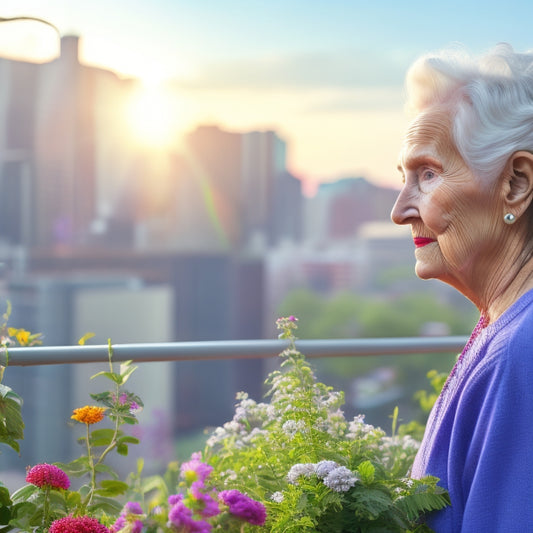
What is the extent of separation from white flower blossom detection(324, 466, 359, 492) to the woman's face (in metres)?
0.33

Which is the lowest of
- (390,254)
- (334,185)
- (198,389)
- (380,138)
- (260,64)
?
(198,389)

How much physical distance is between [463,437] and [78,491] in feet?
1.65

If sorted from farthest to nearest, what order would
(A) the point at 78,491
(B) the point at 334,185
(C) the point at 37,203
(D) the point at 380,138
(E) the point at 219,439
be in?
(D) the point at 380,138 → (B) the point at 334,185 → (C) the point at 37,203 → (E) the point at 219,439 → (A) the point at 78,491

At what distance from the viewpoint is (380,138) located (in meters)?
40.2

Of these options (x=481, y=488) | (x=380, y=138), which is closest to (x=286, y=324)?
(x=481, y=488)

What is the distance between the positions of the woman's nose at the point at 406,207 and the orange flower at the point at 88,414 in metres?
0.47

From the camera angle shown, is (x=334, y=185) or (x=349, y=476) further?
(x=334, y=185)

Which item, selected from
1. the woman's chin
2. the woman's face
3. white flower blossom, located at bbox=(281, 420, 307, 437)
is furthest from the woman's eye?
white flower blossom, located at bbox=(281, 420, 307, 437)

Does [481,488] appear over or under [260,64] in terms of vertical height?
under

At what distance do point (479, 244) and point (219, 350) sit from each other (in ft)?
1.48

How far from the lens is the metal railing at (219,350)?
3.52 feet

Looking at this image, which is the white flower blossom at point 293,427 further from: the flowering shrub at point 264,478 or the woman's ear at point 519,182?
the woman's ear at point 519,182

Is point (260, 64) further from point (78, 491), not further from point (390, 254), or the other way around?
point (78, 491)

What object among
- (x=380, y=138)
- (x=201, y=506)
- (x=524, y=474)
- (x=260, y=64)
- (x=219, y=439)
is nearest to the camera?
(x=201, y=506)
